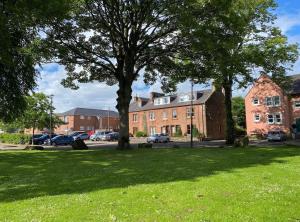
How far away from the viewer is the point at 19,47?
1044 inches

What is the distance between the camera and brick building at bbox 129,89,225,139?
70.3 m

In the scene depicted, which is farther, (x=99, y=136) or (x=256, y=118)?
(x=99, y=136)

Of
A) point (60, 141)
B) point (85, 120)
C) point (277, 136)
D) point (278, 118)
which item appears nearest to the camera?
point (277, 136)

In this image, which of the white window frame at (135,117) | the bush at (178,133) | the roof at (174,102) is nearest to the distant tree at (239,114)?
the roof at (174,102)

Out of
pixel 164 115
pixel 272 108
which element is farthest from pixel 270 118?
pixel 164 115

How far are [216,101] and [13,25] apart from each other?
54215 mm

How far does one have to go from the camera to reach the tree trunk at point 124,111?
3228 cm

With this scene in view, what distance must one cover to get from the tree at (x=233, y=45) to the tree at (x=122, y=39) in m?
2.28

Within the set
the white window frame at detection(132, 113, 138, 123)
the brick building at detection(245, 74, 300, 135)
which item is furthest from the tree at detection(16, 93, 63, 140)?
the brick building at detection(245, 74, 300, 135)

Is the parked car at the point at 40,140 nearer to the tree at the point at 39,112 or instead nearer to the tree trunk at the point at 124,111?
the tree at the point at 39,112

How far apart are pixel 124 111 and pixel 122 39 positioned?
6.26 m

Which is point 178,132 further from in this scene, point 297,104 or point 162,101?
point 297,104

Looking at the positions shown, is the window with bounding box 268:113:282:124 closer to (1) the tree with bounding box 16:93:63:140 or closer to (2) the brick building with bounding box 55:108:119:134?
(1) the tree with bounding box 16:93:63:140

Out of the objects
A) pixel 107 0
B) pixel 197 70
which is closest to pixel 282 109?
pixel 197 70
